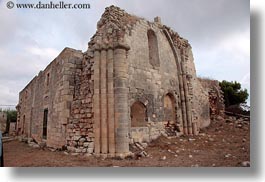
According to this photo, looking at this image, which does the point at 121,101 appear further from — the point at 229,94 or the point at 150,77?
the point at 229,94

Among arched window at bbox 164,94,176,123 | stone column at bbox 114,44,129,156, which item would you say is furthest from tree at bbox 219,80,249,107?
stone column at bbox 114,44,129,156

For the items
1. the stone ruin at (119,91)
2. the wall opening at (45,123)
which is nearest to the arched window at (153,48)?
the stone ruin at (119,91)

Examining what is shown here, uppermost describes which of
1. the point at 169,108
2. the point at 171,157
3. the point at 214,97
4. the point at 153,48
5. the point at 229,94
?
the point at 153,48

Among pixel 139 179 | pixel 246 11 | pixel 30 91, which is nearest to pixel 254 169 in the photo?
pixel 139 179

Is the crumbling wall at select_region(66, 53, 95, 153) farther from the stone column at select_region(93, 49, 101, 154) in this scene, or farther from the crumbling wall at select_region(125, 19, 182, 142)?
the crumbling wall at select_region(125, 19, 182, 142)

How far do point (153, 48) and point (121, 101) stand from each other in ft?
9.16

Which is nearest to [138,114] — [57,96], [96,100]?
[96,100]

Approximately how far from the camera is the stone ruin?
4816 millimetres

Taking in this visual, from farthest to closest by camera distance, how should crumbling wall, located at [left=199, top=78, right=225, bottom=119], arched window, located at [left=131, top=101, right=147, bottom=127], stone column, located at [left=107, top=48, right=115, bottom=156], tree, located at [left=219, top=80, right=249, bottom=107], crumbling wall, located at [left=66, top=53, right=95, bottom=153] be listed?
tree, located at [left=219, top=80, right=249, bottom=107], crumbling wall, located at [left=199, top=78, right=225, bottom=119], arched window, located at [left=131, top=101, right=147, bottom=127], crumbling wall, located at [left=66, top=53, right=95, bottom=153], stone column, located at [left=107, top=48, right=115, bottom=156]

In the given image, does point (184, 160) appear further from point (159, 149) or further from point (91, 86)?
point (91, 86)

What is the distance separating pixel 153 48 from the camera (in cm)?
691

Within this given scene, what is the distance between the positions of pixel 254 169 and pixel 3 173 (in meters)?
4.52

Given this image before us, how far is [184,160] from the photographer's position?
14.8ft

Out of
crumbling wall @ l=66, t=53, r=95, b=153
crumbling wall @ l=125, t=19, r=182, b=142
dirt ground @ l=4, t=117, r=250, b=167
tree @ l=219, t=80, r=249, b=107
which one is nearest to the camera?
dirt ground @ l=4, t=117, r=250, b=167
